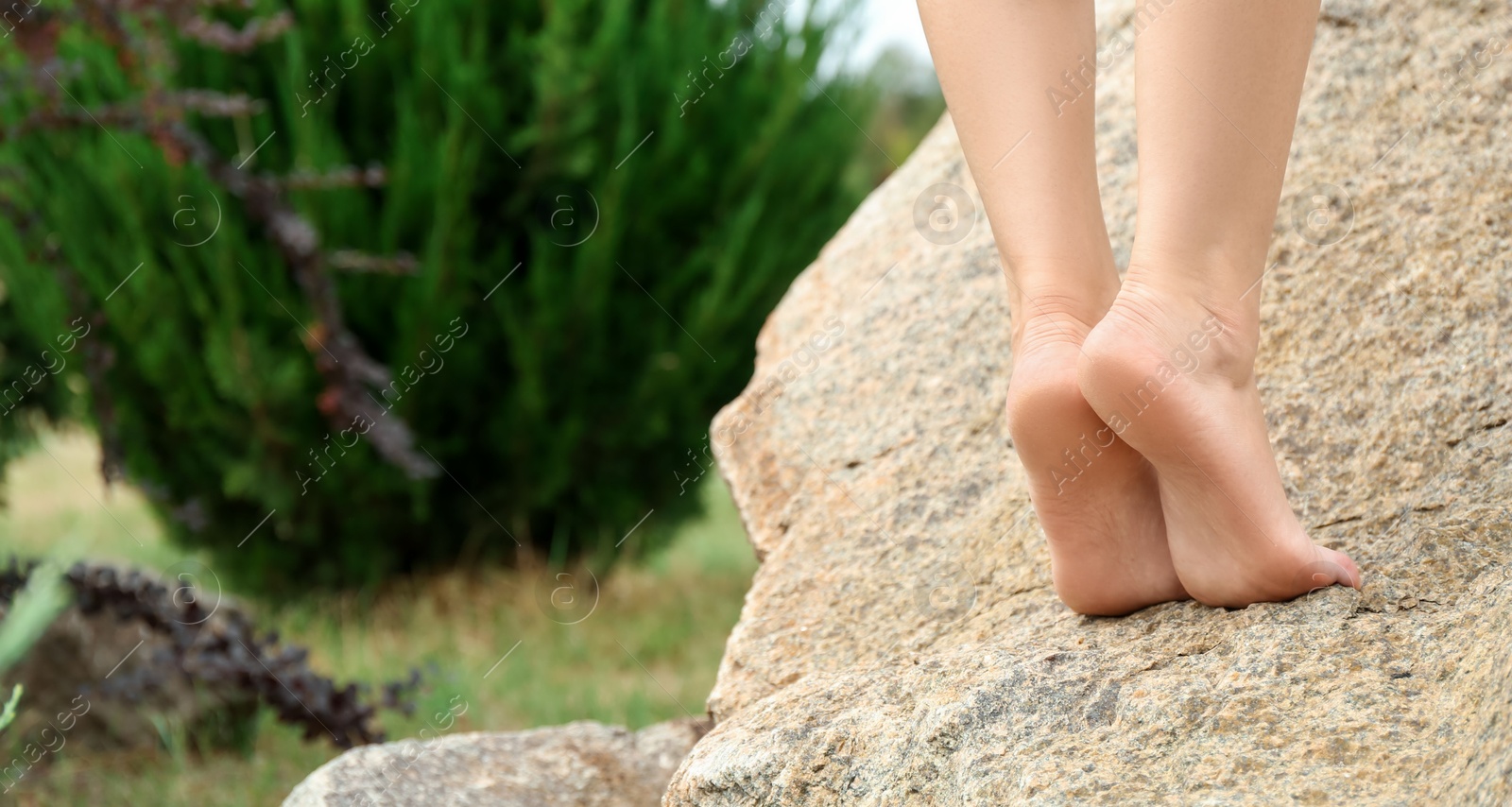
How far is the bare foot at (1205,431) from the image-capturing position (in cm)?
120

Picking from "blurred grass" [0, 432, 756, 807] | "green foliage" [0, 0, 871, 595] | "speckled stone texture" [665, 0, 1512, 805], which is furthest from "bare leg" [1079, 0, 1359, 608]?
"green foliage" [0, 0, 871, 595]

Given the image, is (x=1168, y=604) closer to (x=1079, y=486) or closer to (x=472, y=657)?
(x=1079, y=486)

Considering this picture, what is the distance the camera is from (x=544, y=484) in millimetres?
3670

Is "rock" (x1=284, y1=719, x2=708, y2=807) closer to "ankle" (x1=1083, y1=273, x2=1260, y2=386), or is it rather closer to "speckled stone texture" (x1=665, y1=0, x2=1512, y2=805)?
"speckled stone texture" (x1=665, y1=0, x2=1512, y2=805)

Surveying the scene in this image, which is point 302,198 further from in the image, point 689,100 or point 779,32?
point 779,32

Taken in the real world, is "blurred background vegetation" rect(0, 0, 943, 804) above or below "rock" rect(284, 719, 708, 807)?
above

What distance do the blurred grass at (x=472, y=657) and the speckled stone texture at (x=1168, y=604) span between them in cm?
91

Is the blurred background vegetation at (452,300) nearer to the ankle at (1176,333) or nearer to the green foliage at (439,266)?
the green foliage at (439,266)

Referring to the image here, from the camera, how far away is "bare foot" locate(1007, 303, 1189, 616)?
50.4 inches

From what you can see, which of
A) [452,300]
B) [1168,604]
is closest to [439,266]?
[452,300]

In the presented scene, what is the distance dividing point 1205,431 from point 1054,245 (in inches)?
11.2

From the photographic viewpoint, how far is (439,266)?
338 cm

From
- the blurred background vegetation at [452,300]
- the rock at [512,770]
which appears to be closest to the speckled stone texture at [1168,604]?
the rock at [512,770]

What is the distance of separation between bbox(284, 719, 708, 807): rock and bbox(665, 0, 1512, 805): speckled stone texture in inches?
9.3
